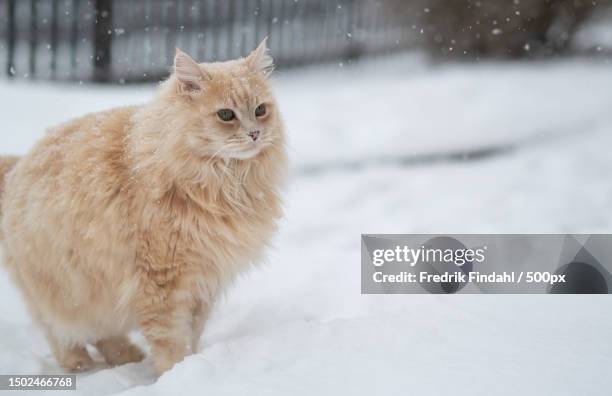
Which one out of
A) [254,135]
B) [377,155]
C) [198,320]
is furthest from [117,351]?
[377,155]

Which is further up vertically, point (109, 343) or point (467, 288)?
point (467, 288)

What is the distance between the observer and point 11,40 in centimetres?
695

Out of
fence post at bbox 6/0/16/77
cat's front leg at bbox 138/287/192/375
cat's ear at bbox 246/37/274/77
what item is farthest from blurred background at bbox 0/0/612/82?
cat's front leg at bbox 138/287/192/375

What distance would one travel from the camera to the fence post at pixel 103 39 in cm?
761

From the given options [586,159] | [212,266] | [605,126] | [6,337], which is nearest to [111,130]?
[212,266]

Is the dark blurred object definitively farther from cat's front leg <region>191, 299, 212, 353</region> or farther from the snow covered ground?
cat's front leg <region>191, 299, 212, 353</region>

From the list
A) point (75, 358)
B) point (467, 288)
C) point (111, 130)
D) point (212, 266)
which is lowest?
point (75, 358)

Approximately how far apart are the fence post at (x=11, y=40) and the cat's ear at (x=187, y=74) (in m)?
5.23

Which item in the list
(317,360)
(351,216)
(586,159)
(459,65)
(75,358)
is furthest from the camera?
(459,65)

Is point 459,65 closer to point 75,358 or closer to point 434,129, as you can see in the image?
point 434,129

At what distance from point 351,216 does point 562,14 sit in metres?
7.18

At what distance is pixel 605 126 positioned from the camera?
737cm

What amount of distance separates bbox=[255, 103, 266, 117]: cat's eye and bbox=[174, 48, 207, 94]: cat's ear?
281 mm

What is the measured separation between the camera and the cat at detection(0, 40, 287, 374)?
268 cm
